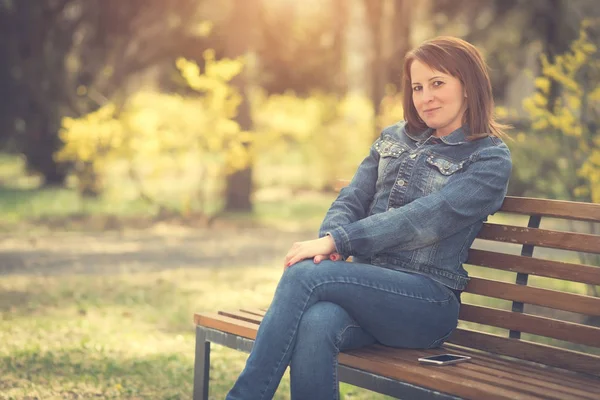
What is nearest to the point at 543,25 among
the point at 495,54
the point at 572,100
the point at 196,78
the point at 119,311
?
the point at 495,54

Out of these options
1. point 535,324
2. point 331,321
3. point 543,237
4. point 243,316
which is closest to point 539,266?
point 543,237

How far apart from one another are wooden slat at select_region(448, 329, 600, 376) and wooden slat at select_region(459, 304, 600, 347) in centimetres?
5

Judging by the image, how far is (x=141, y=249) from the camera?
9586 millimetres

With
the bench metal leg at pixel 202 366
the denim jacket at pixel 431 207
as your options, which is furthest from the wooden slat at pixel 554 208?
the bench metal leg at pixel 202 366

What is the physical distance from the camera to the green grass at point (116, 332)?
450cm

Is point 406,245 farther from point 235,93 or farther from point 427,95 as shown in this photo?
point 235,93

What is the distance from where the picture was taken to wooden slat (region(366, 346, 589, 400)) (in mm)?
2748

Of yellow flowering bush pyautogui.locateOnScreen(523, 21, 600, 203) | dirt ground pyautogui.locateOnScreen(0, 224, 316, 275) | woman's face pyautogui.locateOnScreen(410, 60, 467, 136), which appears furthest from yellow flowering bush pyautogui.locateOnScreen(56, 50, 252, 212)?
woman's face pyautogui.locateOnScreen(410, 60, 467, 136)

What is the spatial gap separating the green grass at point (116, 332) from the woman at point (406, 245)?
1.50m

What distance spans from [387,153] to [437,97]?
33 cm

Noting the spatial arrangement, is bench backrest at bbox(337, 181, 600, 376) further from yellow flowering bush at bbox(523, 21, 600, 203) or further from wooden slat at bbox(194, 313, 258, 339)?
yellow flowering bush at bbox(523, 21, 600, 203)

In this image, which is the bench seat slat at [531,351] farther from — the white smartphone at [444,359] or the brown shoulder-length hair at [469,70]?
the brown shoulder-length hair at [469,70]

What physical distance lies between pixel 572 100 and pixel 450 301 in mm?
3647

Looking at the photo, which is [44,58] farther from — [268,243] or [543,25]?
[543,25]
